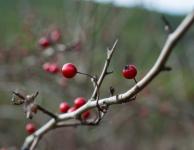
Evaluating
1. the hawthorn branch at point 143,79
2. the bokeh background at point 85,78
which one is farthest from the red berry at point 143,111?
the hawthorn branch at point 143,79

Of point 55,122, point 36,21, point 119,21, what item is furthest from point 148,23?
point 55,122

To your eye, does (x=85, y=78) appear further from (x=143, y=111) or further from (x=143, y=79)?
(x=143, y=79)

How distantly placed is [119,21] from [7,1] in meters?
21.7

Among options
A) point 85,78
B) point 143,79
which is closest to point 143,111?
point 85,78

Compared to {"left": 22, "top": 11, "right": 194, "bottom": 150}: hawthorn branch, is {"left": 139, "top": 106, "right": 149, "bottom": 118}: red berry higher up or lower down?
lower down

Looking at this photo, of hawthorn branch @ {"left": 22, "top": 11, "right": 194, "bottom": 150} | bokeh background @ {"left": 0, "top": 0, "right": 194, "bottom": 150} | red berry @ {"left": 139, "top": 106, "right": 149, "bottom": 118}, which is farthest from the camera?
red berry @ {"left": 139, "top": 106, "right": 149, "bottom": 118}

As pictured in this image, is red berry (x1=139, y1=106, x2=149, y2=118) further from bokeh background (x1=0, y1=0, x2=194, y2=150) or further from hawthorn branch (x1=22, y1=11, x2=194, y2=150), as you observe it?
hawthorn branch (x1=22, y1=11, x2=194, y2=150)

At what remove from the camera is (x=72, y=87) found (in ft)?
22.6

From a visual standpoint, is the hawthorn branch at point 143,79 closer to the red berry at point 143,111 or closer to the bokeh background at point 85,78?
the bokeh background at point 85,78

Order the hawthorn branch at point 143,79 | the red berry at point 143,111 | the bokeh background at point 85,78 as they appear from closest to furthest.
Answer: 1. the hawthorn branch at point 143,79
2. the bokeh background at point 85,78
3. the red berry at point 143,111

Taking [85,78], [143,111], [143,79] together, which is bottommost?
[143,111]

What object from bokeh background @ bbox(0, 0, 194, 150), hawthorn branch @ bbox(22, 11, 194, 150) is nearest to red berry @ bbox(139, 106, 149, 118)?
bokeh background @ bbox(0, 0, 194, 150)

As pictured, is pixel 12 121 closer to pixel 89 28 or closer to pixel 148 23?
pixel 148 23

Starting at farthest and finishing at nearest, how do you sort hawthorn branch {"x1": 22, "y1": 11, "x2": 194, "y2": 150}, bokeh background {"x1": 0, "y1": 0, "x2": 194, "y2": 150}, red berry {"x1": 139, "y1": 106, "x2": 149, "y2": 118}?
red berry {"x1": 139, "y1": 106, "x2": 149, "y2": 118}
bokeh background {"x1": 0, "y1": 0, "x2": 194, "y2": 150}
hawthorn branch {"x1": 22, "y1": 11, "x2": 194, "y2": 150}
